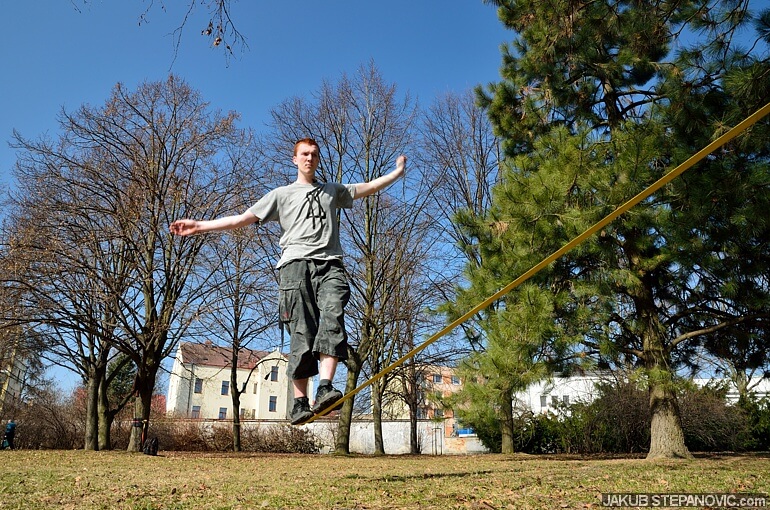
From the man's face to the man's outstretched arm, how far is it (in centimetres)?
40

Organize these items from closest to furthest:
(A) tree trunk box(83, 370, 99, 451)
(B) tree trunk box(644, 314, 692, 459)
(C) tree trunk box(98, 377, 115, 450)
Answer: (B) tree trunk box(644, 314, 692, 459), (A) tree trunk box(83, 370, 99, 451), (C) tree trunk box(98, 377, 115, 450)

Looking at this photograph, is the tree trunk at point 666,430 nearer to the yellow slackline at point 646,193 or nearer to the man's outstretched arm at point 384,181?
the yellow slackline at point 646,193

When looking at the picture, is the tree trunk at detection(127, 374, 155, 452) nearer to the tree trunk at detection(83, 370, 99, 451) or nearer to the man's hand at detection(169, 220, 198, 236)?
the tree trunk at detection(83, 370, 99, 451)

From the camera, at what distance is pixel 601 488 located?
14.1ft

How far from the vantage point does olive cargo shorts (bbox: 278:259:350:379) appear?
12.6 ft

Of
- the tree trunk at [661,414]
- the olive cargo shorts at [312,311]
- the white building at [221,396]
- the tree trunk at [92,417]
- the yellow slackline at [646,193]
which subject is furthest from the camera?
the white building at [221,396]

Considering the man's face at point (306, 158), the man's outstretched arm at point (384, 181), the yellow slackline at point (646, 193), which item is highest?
the man's face at point (306, 158)

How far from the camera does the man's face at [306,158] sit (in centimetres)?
429

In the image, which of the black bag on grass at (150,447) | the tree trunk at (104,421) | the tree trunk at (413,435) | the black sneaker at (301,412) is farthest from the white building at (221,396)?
the black sneaker at (301,412)

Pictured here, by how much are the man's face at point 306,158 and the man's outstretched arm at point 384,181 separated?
1.30 feet

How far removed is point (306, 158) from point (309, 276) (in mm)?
942

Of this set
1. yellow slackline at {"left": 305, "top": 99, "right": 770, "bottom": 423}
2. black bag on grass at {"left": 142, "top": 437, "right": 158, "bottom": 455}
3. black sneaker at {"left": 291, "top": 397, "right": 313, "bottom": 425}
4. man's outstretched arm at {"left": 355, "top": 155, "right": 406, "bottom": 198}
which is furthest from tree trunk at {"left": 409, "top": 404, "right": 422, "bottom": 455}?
yellow slackline at {"left": 305, "top": 99, "right": 770, "bottom": 423}

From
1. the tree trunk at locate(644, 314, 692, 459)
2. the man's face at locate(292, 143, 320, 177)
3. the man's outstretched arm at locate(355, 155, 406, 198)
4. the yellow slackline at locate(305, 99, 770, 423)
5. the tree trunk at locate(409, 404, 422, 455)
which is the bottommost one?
the tree trunk at locate(409, 404, 422, 455)

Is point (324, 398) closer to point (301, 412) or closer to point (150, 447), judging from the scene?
point (301, 412)
